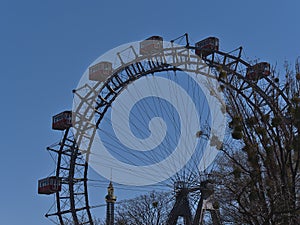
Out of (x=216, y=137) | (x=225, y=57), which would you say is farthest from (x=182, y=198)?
(x=216, y=137)

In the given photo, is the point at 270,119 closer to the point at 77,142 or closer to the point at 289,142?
the point at 289,142

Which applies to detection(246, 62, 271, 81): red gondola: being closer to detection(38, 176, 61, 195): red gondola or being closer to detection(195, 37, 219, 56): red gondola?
detection(195, 37, 219, 56): red gondola

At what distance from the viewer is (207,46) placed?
30719mm

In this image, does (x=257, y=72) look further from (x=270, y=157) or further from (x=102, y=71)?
(x=102, y=71)

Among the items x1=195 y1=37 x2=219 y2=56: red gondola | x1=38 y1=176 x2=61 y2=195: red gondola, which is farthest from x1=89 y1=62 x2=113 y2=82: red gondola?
x1=38 y1=176 x2=61 y2=195: red gondola

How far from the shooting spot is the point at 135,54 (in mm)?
30750

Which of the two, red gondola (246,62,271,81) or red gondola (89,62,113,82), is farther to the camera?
red gondola (89,62,113,82)

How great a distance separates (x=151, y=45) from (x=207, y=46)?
2925 millimetres

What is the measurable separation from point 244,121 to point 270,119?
1.99 feet

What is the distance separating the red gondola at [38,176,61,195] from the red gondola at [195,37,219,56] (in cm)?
1035

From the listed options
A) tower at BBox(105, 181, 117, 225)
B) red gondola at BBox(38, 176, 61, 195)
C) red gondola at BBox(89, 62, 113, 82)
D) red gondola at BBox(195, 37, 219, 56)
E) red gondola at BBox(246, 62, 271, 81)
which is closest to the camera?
red gondola at BBox(246, 62, 271, 81)

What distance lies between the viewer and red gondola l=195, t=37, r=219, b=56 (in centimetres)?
3061

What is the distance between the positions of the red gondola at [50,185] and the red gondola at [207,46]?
10352 millimetres

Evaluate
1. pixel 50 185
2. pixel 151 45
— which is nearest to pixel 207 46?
pixel 151 45
